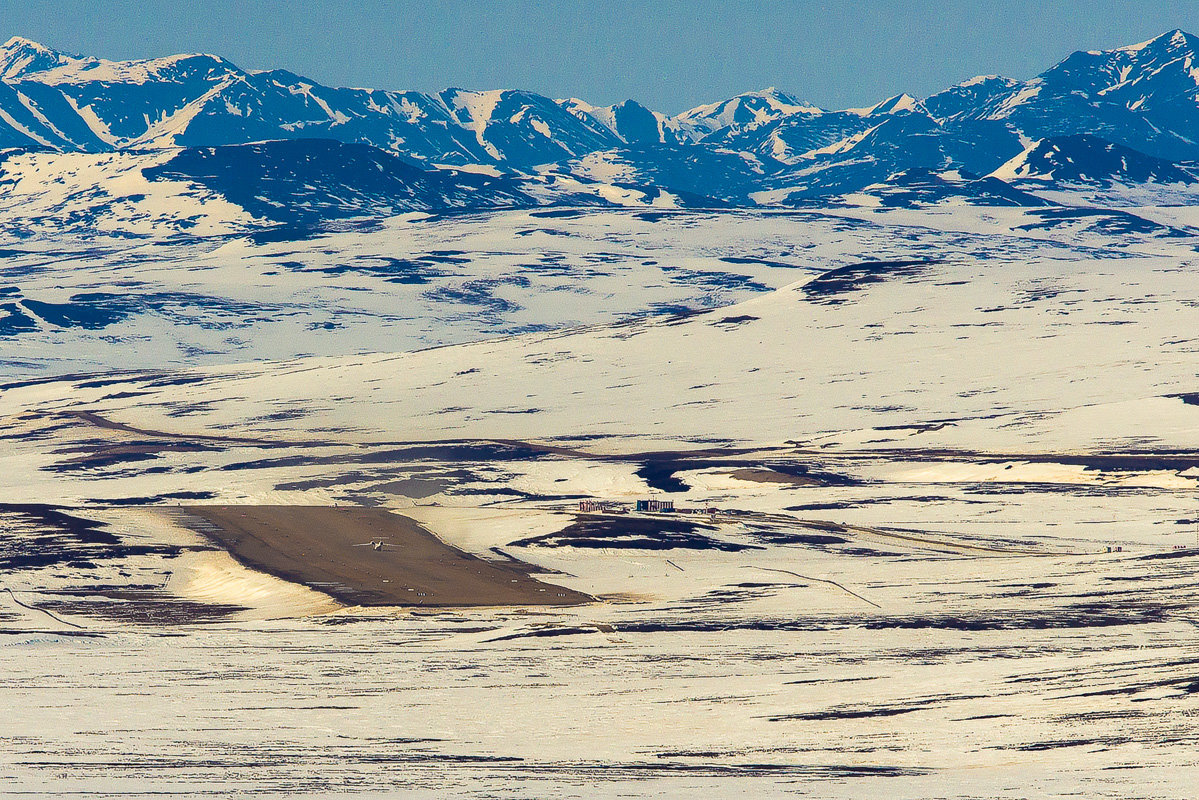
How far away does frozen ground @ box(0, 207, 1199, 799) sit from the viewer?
29.2 metres

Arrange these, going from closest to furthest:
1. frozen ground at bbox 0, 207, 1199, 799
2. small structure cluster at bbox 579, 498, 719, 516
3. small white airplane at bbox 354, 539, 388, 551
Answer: frozen ground at bbox 0, 207, 1199, 799, small white airplane at bbox 354, 539, 388, 551, small structure cluster at bbox 579, 498, 719, 516

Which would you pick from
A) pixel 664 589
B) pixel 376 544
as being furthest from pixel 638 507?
pixel 664 589

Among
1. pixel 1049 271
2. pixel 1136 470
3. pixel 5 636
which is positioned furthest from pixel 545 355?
pixel 5 636

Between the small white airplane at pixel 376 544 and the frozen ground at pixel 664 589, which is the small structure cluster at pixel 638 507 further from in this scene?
the small white airplane at pixel 376 544

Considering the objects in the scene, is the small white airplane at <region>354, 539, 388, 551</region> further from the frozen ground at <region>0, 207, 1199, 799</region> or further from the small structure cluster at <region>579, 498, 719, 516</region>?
the small structure cluster at <region>579, 498, 719, 516</region>

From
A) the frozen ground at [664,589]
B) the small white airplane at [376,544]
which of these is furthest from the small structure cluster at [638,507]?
the small white airplane at [376,544]

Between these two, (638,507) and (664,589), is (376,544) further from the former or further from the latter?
(638,507)

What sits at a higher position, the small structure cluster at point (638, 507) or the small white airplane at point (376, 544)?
the small white airplane at point (376, 544)

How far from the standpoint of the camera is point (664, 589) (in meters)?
56.3

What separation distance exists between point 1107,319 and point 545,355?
60.6m

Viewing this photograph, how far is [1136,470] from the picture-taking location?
90.2 m

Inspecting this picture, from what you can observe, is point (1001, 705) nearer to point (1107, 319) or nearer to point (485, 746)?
point (485, 746)

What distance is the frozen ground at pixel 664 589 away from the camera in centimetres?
2919

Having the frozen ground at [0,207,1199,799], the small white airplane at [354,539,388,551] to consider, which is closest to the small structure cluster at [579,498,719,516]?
the frozen ground at [0,207,1199,799]
